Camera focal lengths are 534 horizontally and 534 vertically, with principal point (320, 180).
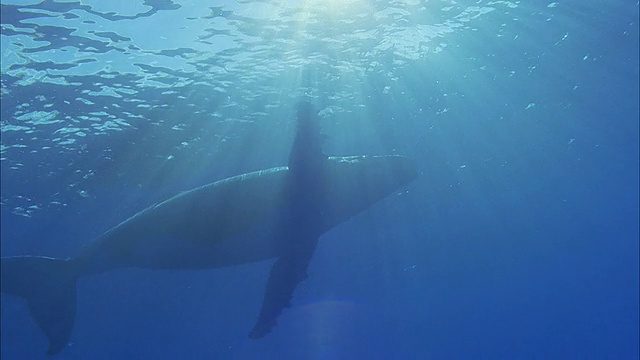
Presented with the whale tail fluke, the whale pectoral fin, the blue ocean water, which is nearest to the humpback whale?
the whale pectoral fin

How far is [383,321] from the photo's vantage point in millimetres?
51125

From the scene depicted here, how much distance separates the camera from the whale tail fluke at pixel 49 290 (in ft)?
34.6

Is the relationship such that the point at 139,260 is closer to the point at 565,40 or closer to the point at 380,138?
the point at 380,138

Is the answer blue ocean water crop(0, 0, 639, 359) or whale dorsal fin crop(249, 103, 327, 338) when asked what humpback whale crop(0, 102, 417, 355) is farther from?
blue ocean water crop(0, 0, 639, 359)

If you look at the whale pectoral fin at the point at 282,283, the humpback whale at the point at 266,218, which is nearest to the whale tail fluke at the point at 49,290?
the humpback whale at the point at 266,218

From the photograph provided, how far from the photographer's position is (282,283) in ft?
29.3

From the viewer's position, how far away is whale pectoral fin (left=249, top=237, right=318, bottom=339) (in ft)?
28.7

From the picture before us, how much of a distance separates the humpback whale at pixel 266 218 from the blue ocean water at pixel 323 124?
190 inches

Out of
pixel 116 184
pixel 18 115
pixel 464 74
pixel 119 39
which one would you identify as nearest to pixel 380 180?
pixel 119 39

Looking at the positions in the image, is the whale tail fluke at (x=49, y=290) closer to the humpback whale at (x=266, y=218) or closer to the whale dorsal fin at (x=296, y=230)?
the humpback whale at (x=266, y=218)

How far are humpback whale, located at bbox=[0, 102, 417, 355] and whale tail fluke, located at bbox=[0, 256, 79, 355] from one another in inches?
69.0

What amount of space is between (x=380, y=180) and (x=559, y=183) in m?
24.9

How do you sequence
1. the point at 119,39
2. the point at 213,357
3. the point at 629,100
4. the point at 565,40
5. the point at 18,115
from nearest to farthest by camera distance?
the point at 119,39
the point at 18,115
the point at 565,40
the point at 629,100
the point at 213,357

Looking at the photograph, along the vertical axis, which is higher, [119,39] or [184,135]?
[119,39]
